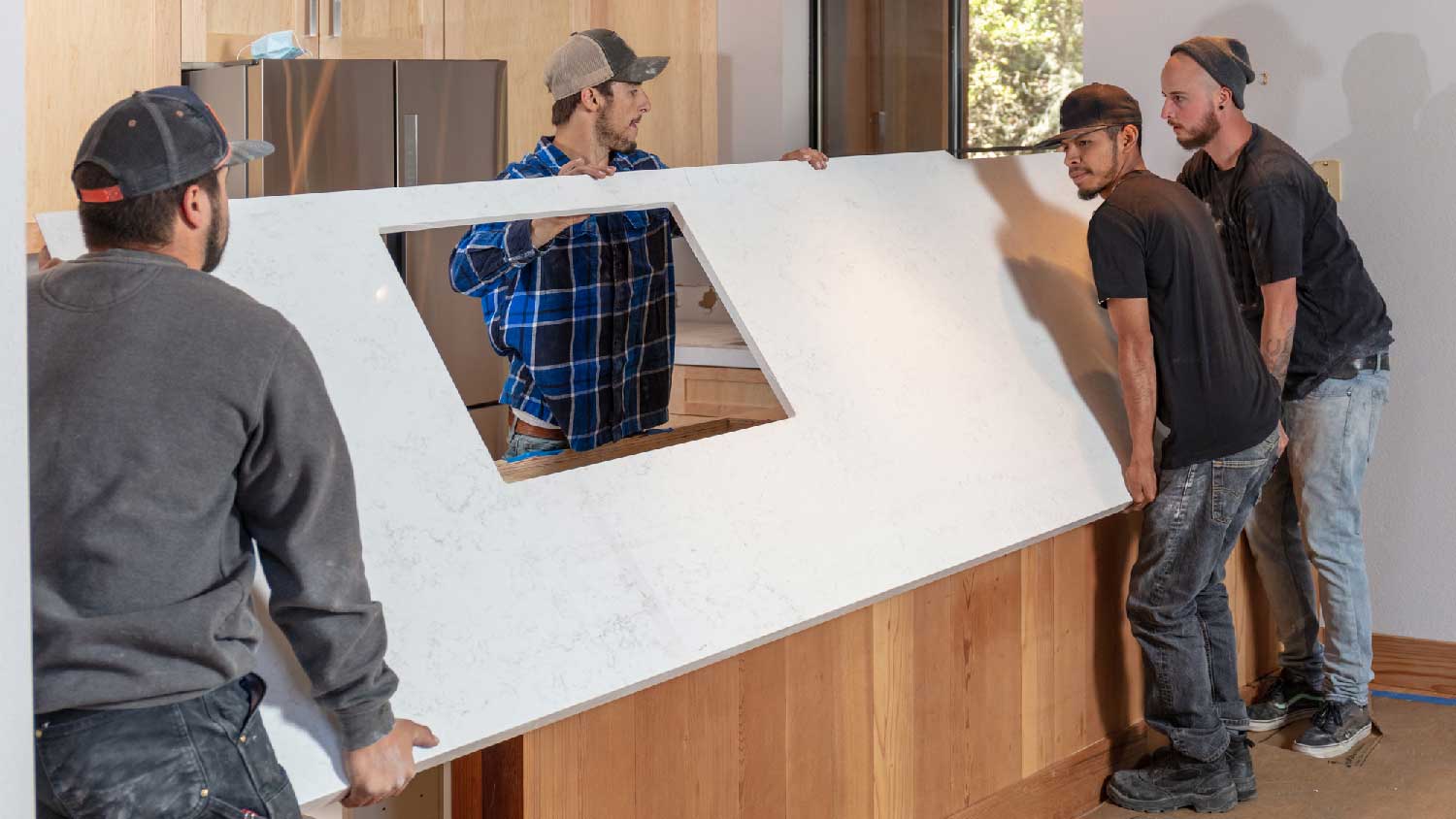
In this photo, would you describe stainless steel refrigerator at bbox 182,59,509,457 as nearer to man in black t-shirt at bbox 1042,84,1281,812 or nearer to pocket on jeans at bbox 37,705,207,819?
man in black t-shirt at bbox 1042,84,1281,812

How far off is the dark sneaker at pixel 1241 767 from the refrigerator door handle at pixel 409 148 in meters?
2.62

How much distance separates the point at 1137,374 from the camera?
273 centimetres

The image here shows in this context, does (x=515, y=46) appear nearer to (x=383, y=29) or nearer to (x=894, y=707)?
(x=383, y=29)

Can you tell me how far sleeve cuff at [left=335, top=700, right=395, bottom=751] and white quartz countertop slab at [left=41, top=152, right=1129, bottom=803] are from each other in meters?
0.03

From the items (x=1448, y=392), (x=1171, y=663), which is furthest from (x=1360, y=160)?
(x=1171, y=663)

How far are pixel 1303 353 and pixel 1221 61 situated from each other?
0.66m

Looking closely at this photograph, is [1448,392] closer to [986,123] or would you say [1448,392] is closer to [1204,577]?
[1204,577]

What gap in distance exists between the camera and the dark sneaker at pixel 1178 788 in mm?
2885

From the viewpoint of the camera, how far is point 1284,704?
11.2 ft

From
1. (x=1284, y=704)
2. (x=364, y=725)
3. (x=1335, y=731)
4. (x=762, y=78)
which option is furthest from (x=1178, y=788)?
(x=762, y=78)

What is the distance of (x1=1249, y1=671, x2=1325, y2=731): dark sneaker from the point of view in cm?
338

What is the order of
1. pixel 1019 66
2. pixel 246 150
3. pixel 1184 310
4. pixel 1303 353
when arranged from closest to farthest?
pixel 246 150
pixel 1184 310
pixel 1303 353
pixel 1019 66

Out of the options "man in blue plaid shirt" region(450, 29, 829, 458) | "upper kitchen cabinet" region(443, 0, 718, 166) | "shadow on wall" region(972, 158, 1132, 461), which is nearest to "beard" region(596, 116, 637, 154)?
"man in blue plaid shirt" region(450, 29, 829, 458)

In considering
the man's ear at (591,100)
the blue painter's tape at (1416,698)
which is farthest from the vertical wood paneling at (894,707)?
the blue painter's tape at (1416,698)
